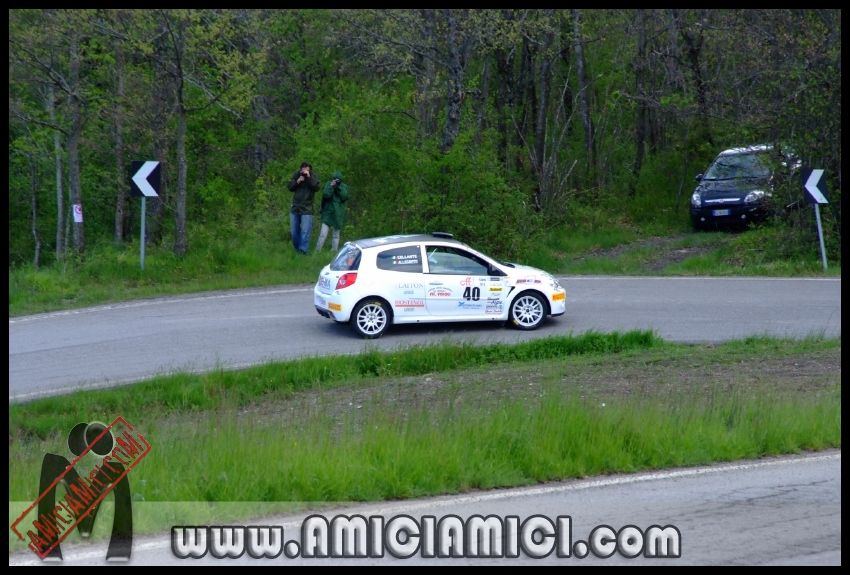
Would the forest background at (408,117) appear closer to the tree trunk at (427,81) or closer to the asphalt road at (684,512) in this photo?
the tree trunk at (427,81)

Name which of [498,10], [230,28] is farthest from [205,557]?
[498,10]

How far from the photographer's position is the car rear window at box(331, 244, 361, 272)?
1474 cm

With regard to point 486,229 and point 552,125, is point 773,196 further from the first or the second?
point 552,125

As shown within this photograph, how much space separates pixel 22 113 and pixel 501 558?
22.7 m

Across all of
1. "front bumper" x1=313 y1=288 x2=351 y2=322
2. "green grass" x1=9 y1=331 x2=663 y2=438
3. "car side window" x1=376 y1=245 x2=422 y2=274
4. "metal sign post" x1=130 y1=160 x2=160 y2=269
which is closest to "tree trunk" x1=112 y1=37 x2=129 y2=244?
"metal sign post" x1=130 y1=160 x2=160 y2=269

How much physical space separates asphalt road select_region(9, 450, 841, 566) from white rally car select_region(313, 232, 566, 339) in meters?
7.52

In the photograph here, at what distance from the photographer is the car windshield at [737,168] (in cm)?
2375

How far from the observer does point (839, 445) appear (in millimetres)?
8484

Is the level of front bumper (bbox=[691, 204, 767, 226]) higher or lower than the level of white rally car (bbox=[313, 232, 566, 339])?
higher

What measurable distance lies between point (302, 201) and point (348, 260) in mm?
6877

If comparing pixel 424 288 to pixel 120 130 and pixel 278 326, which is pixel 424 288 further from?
pixel 120 130

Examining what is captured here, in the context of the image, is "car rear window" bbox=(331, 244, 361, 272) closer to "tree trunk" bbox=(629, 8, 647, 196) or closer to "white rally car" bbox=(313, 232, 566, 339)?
"white rally car" bbox=(313, 232, 566, 339)

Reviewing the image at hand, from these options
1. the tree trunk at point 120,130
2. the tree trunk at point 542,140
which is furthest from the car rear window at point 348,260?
the tree trunk at point 542,140

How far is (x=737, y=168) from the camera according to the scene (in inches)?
977
